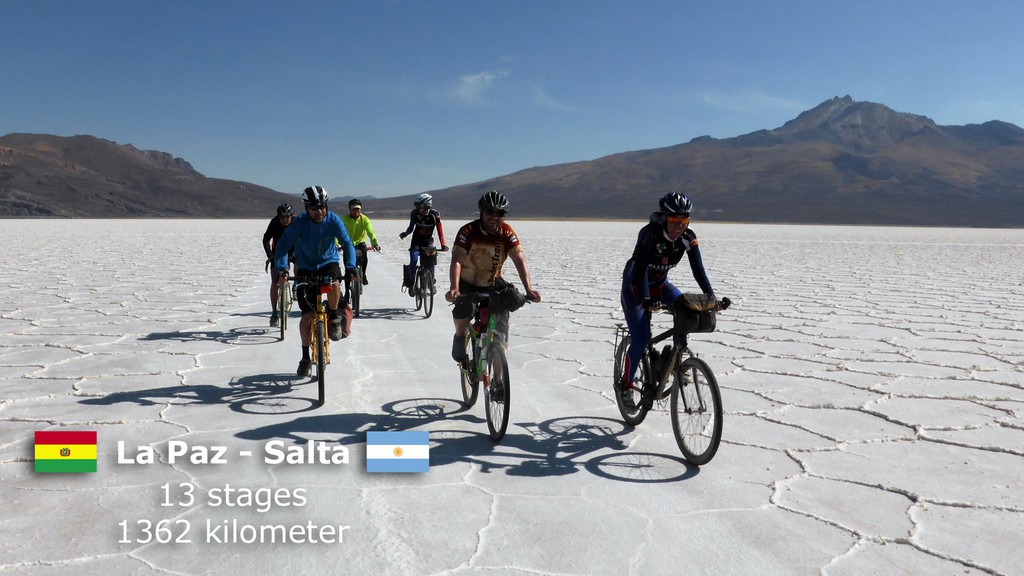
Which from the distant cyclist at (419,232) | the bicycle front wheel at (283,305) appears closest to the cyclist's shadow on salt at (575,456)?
the bicycle front wheel at (283,305)

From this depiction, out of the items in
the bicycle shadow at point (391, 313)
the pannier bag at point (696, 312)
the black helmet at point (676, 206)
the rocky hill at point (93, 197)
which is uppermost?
the rocky hill at point (93, 197)

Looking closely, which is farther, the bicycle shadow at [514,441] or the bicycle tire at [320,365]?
the bicycle tire at [320,365]

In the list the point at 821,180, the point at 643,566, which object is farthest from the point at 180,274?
the point at 821,180

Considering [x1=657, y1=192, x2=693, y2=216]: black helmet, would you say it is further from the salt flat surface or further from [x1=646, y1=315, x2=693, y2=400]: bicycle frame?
the salt flat surface

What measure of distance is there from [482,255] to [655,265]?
3.90ft

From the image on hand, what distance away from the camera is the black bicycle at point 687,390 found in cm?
410

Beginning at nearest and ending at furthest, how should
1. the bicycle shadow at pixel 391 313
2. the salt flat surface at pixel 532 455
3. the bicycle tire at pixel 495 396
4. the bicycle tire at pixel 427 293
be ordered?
the salt flat surface at pixel 532 455
the bicycle tire at pixel 495 396
the bicycle shadow at pixel 391 313
the bicycle tire at pixel 427 293

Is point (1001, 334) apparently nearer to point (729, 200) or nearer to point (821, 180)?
point (729, 200)

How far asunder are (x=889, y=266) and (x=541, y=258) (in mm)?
9231

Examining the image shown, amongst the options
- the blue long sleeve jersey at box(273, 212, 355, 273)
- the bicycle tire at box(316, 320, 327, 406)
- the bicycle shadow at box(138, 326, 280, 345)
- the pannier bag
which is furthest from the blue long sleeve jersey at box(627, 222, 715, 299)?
the bicycle shadow at box(138, 326, 280, 345)

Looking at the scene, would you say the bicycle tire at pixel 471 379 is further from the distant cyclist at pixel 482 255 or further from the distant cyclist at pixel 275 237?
the distant cyclist at pixel 275 237

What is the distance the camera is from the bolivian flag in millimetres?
4129

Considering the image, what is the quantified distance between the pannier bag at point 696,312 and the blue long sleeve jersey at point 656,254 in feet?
0.79

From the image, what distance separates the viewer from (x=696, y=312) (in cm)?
423
